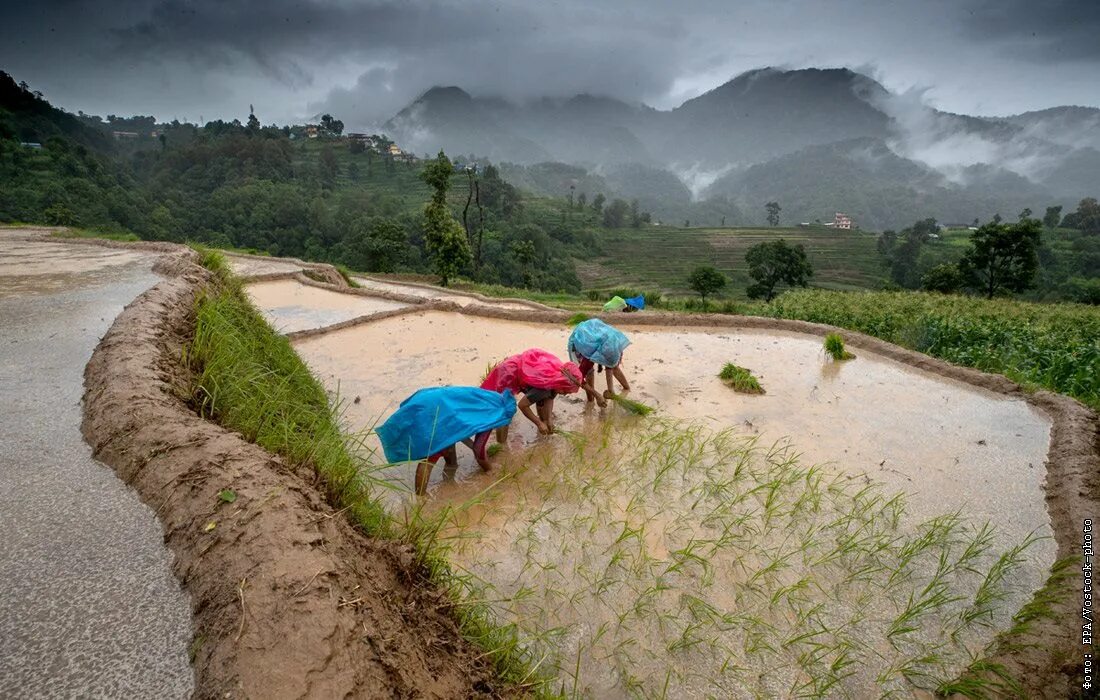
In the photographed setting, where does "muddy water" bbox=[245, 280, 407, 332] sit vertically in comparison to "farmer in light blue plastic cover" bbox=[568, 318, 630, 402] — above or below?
below

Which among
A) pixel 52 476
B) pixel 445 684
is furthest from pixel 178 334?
pixel 445 684

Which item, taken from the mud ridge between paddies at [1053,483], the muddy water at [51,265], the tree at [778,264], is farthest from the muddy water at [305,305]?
the tree at [778,264]

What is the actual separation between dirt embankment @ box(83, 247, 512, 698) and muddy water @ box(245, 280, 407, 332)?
8204 mm

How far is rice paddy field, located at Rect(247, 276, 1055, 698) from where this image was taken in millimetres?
3025

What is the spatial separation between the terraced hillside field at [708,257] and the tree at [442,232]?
2856 centimetres

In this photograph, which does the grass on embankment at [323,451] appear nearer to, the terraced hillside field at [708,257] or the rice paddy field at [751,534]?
the rice paddy field at [751,534]

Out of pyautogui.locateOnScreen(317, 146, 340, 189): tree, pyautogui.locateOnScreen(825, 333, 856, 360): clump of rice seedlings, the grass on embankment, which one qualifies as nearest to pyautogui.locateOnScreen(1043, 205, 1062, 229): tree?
pyautogui.locateOnScreen(825, 333, 856, 360): clump of rice seedlings

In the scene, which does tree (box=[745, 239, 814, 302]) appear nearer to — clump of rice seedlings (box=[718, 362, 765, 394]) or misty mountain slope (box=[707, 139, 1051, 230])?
clump of rice seedlings (box=[718, 362, 765, 394])

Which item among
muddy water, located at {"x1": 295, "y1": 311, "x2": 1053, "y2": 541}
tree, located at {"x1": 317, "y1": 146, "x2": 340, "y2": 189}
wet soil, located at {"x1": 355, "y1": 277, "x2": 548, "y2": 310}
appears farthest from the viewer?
tree, located at {"x1": 317, "y1": 146, "x2": 340, "y2": 189}

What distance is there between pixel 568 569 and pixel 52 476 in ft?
9.93

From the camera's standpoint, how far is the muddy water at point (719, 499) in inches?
124

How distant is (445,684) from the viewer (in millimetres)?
2152

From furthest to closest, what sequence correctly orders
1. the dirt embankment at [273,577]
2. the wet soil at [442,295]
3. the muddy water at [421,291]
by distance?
the muddy water at [421,291] < the wet soil at [442,295] < the dirt embankment at [273,577]

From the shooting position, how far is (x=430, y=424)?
4367 mm
